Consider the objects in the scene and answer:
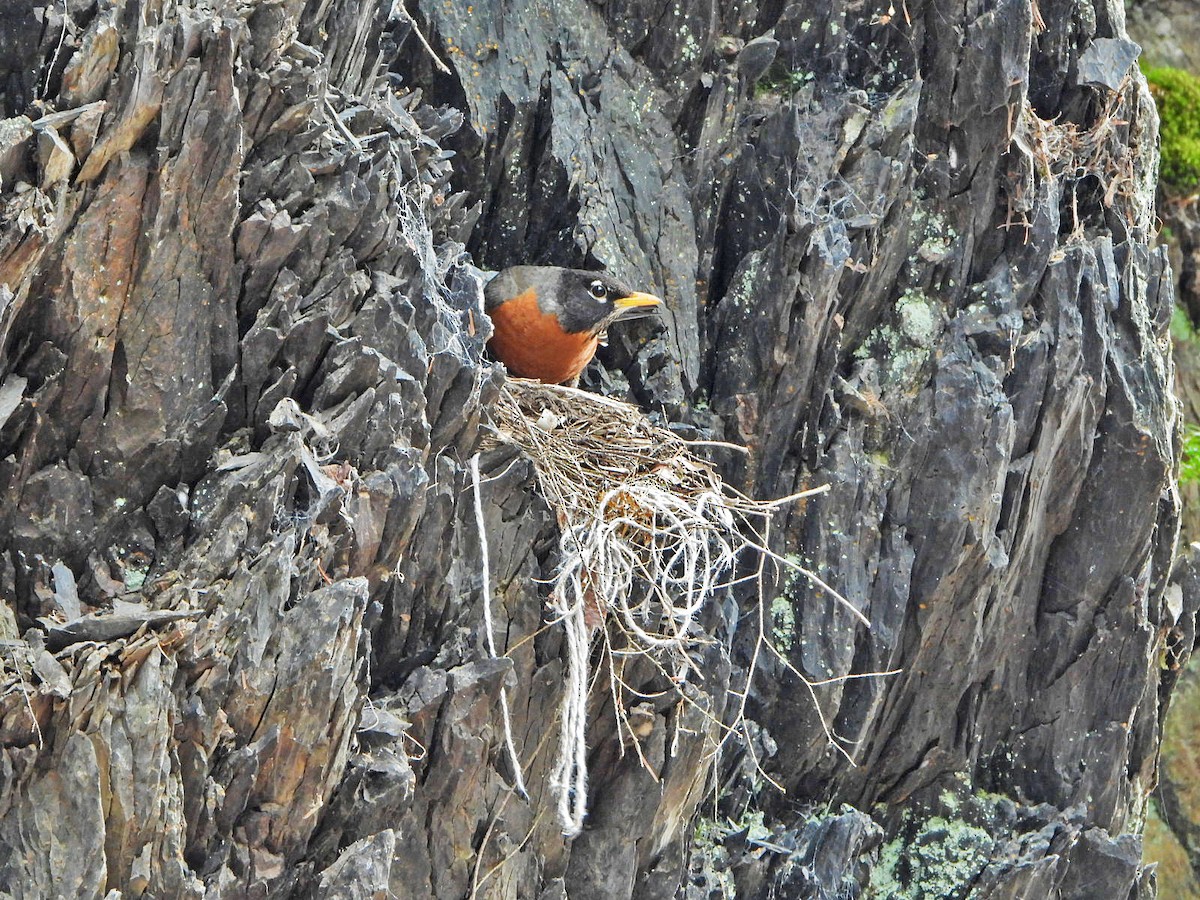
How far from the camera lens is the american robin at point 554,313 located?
25.7ft

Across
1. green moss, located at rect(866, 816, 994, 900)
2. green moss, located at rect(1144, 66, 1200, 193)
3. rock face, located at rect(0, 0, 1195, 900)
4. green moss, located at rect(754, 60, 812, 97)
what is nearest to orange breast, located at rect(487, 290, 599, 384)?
rock face, located at rect(0, 0, 1195, 900)

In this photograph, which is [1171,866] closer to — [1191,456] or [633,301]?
[1191,456]

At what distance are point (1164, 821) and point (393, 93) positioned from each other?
41.5ft

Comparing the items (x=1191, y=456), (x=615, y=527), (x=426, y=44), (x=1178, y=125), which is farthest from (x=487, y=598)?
(x=1178, y=125)

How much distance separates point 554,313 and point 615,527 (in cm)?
151

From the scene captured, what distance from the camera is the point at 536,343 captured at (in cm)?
802

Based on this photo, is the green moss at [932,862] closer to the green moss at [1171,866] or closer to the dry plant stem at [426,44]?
the dry plant stem at [426,44]

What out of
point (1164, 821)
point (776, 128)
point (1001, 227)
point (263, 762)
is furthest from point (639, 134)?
point (1164, 821)

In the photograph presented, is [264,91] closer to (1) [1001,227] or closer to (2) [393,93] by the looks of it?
(2) [393,93]

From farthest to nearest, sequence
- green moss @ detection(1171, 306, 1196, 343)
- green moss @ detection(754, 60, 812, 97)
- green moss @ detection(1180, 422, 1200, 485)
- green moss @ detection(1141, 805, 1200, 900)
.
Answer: green moss @ detection(1171, 306, 1196, 343) → green moss @ detection(1141, 805, 1200, 900) → green moss @ detection(1180, 422, 1200, 485) → green moss @ detection(754, 60, 812, 97)

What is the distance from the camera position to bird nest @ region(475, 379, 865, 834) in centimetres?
695

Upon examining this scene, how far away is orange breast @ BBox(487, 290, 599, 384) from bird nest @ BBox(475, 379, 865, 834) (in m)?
0.24

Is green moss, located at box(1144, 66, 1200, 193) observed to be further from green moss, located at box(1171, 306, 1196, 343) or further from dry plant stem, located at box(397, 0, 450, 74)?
dry plant stem, located at box(397, 0, 450, 74)

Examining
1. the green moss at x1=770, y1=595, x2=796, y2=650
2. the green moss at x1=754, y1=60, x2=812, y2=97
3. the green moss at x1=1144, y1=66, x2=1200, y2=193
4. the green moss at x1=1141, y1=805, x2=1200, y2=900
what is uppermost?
the green moss at x1=1144, y1=66, x2=1200, y2=193
